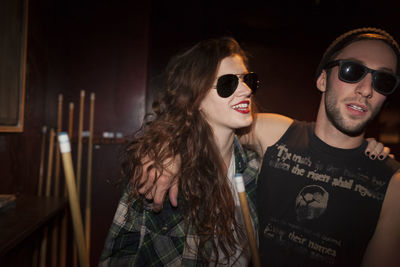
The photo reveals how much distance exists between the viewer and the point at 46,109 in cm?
335

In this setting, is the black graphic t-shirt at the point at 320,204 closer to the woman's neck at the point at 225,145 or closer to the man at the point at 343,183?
the man at the point at 343,183

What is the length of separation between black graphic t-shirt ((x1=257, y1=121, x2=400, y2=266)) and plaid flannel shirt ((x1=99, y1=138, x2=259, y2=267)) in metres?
0.45

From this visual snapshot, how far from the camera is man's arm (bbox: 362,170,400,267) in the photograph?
130cm

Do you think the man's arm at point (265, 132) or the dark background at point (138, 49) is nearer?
the man's arm at point (265, 132)

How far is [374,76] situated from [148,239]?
149cm

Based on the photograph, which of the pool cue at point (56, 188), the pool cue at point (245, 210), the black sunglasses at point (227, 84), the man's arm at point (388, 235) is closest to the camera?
the pool cue at point (245, 210)

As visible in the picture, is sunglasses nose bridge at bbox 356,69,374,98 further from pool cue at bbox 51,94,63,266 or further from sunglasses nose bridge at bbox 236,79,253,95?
pool cue at bbox 51,94,63,266

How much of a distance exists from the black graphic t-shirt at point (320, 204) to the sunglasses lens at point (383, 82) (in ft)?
1.04

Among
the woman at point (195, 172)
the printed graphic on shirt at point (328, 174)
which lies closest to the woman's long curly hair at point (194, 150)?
the woman at point (195, 172)

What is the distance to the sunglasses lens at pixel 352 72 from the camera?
1.45 metres

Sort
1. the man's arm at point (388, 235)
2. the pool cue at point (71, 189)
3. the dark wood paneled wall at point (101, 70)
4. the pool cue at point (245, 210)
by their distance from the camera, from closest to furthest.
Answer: the pool cue at point (71, 189)
the pool cue at point (245, 210)
the man's arm at point (388, 235)
the dark wood paneled wall at point (101, 70)

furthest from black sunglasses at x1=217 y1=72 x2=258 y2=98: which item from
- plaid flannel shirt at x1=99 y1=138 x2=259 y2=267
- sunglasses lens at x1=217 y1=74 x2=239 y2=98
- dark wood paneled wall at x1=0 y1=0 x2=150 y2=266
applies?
dark wood paneled wall at x1=0 y1=0 x2=150 y2=266

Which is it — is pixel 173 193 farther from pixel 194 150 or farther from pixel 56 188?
pixel 56 188

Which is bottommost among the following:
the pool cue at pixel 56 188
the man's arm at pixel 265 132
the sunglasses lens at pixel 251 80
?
the pool cue at pixel 56 188
